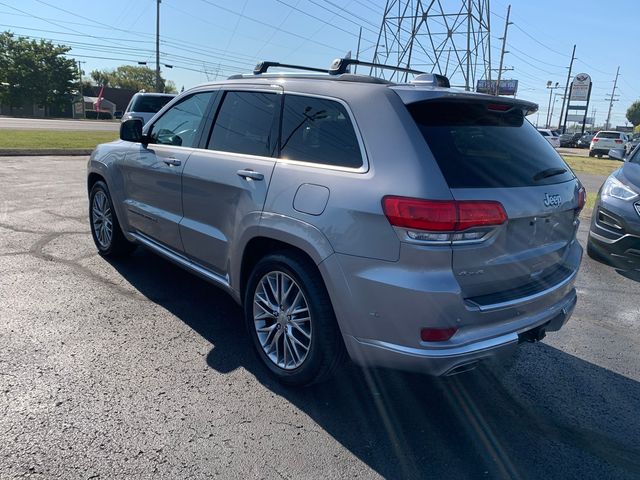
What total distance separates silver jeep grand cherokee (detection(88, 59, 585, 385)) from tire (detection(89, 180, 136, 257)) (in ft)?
5.70

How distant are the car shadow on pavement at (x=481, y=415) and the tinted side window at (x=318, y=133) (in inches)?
58.4

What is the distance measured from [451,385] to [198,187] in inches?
91.1

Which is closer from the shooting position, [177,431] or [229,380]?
[177,431]

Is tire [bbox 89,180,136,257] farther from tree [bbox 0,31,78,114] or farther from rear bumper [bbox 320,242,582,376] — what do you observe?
tree [bbox 0,31,78,114]

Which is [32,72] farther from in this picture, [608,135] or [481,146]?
[481,146]

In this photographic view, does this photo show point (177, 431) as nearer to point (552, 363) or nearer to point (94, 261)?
point (552, 363)

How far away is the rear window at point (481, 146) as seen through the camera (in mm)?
2572

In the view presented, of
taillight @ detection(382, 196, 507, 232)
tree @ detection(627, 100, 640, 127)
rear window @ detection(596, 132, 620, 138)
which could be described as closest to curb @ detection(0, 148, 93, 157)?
taillight @ detection(382, 196, 507, 232)

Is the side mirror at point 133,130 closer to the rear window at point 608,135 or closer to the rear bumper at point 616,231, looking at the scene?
the rear bumper at point 616,231

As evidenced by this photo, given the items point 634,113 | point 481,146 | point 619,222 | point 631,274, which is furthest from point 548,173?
point 634,113

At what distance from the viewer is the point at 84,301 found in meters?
4.29

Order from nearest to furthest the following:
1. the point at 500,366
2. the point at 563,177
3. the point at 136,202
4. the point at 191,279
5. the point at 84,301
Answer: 1. the point at 563,177
2. the point at 500,366
3. the point at 84,301
4. the point at 136,202
5. the point at 191,279

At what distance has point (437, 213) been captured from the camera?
2.37 m

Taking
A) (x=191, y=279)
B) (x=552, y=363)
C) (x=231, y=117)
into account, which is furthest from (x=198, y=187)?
(x=552, y=363)
